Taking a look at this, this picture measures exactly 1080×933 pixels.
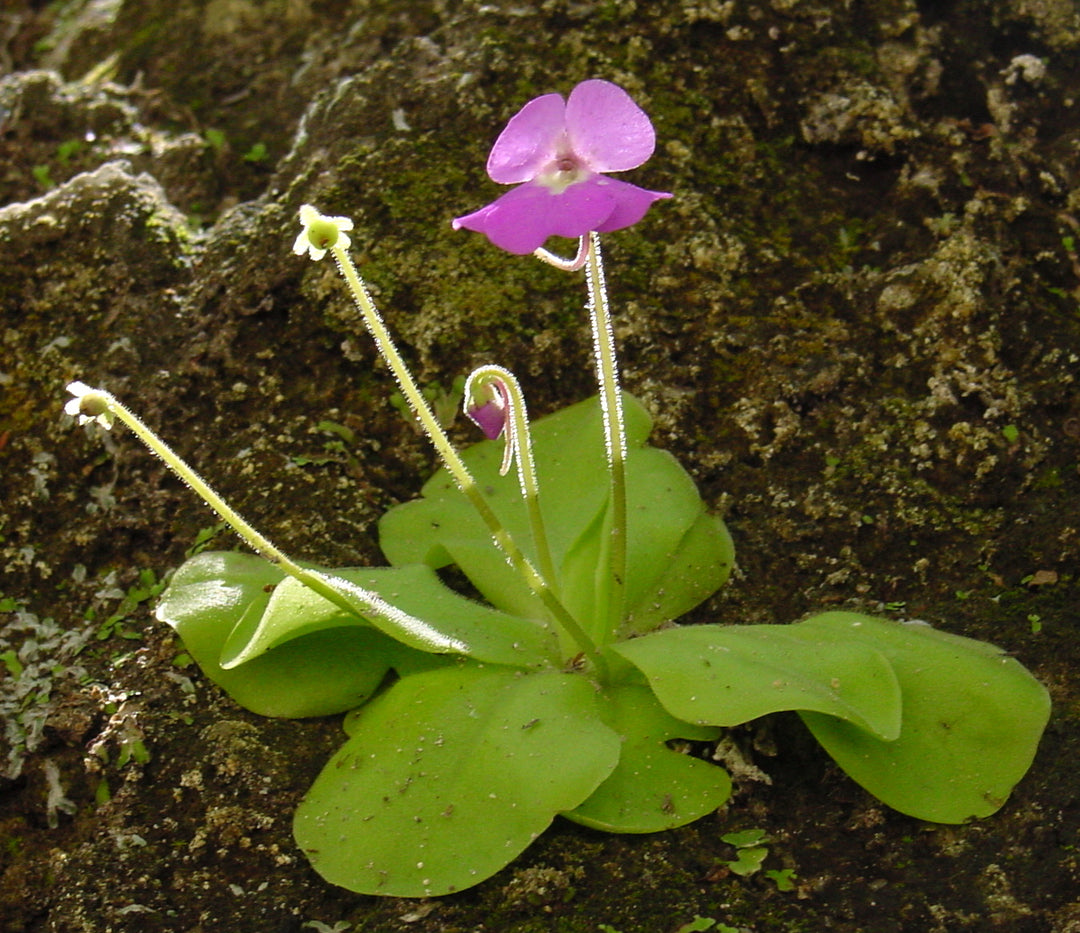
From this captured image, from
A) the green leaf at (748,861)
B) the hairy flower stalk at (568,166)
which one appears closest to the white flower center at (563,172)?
the hairy flower stalk at (568,166)

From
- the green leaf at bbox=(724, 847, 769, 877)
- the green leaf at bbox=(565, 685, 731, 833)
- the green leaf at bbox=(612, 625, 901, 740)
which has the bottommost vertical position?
the green leaf at bbox=(724, 847, 769, 877)

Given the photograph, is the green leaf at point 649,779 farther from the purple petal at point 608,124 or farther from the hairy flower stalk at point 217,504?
the purple petal at point 608,124

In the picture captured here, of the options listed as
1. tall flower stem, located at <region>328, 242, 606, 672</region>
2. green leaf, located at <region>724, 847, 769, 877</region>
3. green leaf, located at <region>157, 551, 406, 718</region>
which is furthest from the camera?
green leaf, located at <region>157, 551, 406, 718</region>

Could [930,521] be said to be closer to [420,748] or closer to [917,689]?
[917,689]

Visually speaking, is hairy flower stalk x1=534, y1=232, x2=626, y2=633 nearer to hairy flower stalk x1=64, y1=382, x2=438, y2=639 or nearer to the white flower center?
the white flower center

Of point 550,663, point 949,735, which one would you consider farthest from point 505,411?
point 949,735

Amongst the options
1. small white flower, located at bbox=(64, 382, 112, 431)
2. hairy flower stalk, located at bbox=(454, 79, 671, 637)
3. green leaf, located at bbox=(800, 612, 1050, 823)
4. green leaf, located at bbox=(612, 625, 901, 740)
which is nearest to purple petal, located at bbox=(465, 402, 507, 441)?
Result: hairy flower stalk, located at bbox=(454, 79, 671, 637)

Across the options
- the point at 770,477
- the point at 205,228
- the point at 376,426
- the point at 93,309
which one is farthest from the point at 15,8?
the point at 770,477
